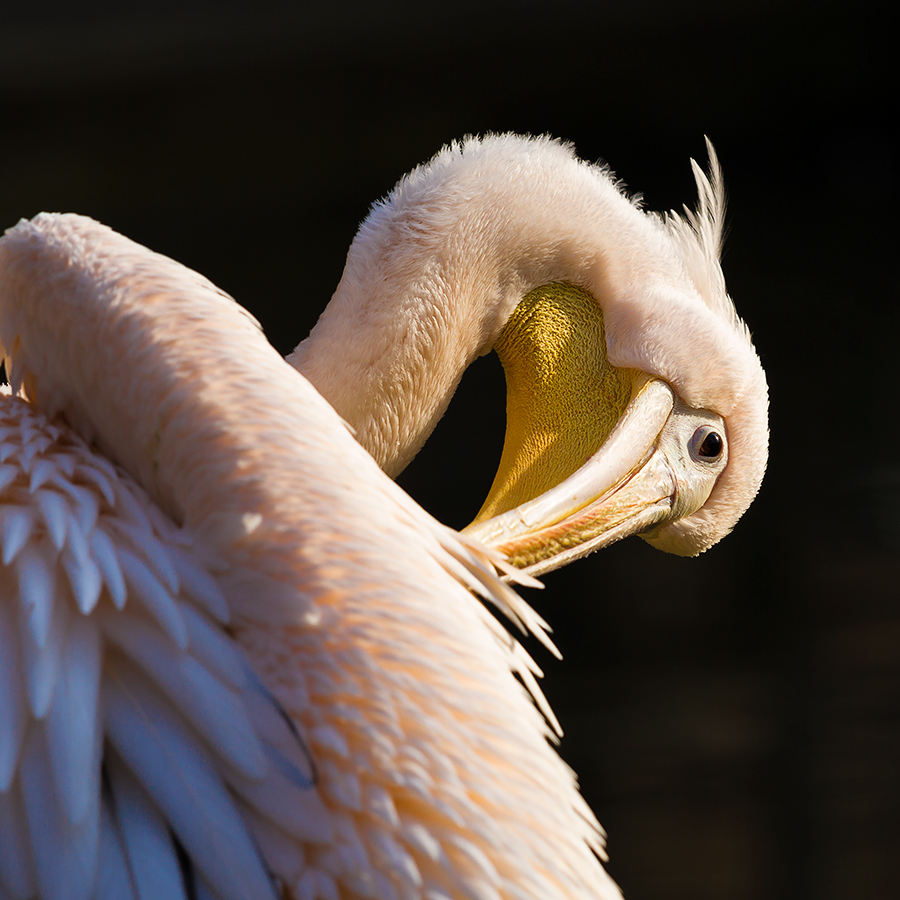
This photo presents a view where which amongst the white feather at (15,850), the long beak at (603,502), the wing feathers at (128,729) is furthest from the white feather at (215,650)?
the long beak at (603,502)

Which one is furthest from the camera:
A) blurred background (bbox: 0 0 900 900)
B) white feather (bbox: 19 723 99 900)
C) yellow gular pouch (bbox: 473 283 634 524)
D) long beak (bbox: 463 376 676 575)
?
blurred background (bbox: 0 0 900 900)

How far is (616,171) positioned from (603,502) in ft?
15.0

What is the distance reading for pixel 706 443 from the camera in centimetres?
135

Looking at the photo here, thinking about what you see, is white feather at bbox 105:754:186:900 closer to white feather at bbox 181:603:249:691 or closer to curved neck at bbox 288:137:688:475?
white feather at bbox 181:603:249:691

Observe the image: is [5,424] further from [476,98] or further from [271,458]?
[476,98]

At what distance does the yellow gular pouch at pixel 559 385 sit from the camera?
1341mm

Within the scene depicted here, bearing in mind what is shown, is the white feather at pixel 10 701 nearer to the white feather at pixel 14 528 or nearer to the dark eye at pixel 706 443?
the white feather at pixel 14 528

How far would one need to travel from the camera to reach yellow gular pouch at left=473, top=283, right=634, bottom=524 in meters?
1.34

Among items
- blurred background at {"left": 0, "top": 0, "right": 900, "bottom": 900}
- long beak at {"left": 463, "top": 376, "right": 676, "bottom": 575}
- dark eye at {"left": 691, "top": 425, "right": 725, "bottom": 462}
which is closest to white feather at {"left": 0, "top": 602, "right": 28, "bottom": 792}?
long beak at {"left": 463, "top": 376, "right": 676, "bottom": 575}

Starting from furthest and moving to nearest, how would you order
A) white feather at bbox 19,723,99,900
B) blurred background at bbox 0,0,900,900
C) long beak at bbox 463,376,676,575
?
blurred background at bbox 0,0,900,900 → long beak at bbox 463,376,676,575 → white feather at bbox 19,723,99,900

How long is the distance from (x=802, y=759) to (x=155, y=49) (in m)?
4.18

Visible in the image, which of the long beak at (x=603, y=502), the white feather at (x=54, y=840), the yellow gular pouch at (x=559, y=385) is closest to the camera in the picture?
the white feather at (x=54, y=840)

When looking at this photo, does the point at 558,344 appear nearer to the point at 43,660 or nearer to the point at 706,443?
the point at 706,443

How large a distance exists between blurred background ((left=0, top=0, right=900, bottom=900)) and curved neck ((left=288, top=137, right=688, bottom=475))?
2539 millimetres
